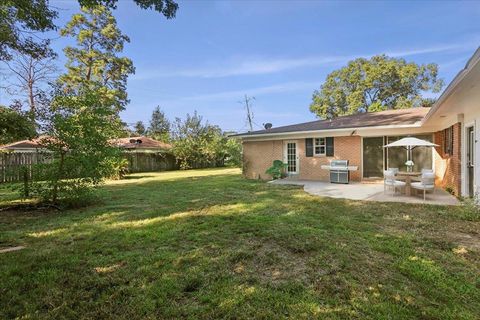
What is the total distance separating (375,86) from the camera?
29.9 meters

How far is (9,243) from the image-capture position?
471cm

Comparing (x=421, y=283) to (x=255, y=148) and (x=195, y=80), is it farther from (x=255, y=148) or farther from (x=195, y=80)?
(x=195, y=80)

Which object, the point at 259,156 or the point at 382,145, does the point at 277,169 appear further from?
the point at 382,145

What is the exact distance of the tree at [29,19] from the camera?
4625 millimetres

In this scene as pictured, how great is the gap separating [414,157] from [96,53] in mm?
25110

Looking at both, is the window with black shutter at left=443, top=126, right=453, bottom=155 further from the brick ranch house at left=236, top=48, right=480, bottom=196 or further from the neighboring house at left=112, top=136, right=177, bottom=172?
the neighboring house at left=112, top=136, right=177, bottom=172

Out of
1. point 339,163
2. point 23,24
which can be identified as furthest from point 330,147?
point 23,24

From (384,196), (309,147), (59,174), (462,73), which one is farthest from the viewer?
(309,147)

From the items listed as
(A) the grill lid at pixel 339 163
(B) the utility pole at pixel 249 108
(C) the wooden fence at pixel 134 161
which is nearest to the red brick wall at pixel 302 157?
(A) the grill lid at pixel 339 163

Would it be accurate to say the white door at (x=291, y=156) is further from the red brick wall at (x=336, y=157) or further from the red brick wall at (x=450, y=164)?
the red brick wall at (x=450, y=164)

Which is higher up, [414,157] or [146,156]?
[146,156]

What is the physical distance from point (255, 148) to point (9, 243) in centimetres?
1207

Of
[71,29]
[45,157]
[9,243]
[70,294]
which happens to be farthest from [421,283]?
[71,29]

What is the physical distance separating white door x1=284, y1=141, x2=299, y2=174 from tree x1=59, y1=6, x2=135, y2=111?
16.9 meters
